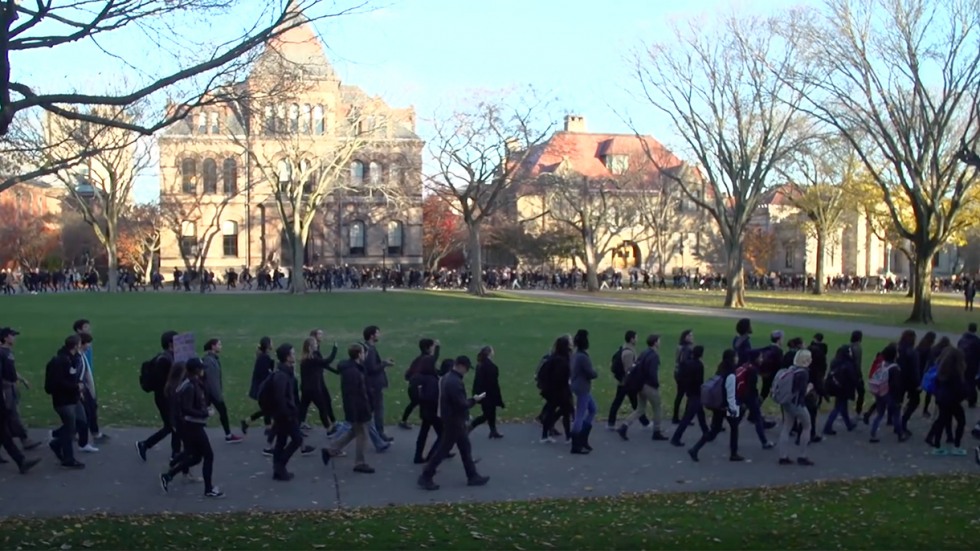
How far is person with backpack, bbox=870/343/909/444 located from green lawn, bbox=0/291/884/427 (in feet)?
13.5

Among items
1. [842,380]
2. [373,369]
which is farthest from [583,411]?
[842,380]

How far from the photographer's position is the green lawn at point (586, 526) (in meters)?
7.30

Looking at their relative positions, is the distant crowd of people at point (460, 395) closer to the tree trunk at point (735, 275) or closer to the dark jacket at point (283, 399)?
the dark jacket at point (283, 399)

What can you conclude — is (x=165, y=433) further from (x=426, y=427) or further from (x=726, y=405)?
(x=726, y=405)

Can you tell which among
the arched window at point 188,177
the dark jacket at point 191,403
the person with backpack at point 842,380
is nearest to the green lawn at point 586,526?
the dark jacket at point 191,403

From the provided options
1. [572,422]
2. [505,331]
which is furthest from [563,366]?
[505,331]

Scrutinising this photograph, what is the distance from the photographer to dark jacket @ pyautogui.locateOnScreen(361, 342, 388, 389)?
1142 cm

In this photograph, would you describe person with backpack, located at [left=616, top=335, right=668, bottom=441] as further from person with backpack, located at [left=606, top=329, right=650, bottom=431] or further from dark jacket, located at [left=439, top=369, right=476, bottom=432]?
dark jacket, located at [left=439, top=369, right=476, bottom=432]

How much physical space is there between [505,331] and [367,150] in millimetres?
35832

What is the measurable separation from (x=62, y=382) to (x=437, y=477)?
4.20 m

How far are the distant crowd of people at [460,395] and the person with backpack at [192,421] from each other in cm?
1

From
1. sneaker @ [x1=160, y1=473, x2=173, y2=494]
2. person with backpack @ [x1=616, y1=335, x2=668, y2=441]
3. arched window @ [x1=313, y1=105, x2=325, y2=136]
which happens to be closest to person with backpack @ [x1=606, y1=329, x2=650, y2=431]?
person with backpack @ [x1=616, y1=335, x2=668, y2=441]

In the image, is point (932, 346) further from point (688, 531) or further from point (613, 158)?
point (613, 158)

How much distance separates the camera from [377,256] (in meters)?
73.9
